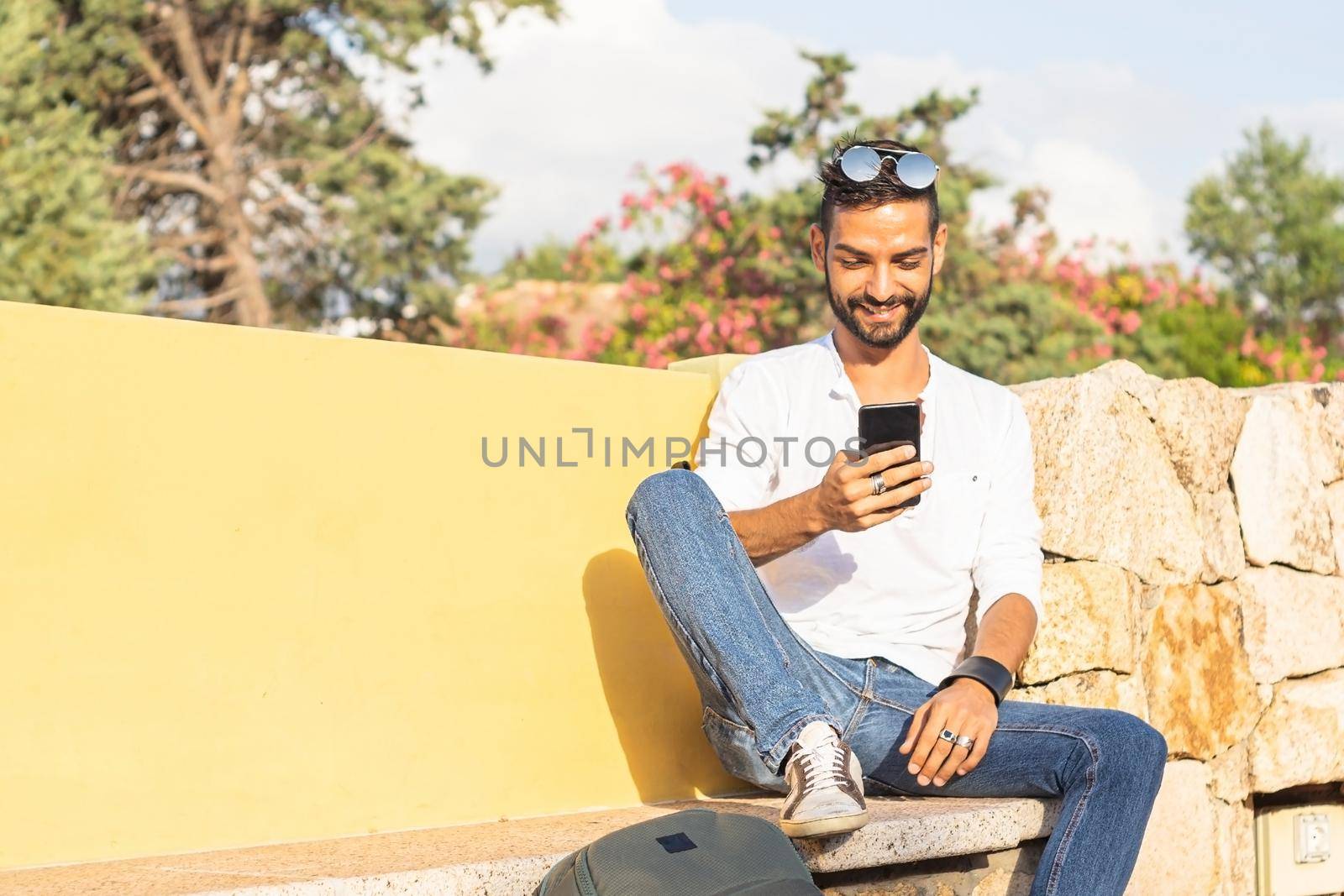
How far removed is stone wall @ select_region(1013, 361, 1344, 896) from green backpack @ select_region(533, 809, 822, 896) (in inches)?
49.9

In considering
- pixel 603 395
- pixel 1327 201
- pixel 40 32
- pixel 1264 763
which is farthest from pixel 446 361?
pixel 1327 201

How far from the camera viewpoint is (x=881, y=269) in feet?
9.98

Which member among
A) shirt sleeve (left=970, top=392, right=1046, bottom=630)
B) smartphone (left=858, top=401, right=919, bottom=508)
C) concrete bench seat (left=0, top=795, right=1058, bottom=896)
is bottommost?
concrete bench seat (left=0, top=795, right=1058, bottom=896)

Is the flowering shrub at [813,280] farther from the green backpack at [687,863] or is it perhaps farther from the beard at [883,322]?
the green backpack at [687,863]

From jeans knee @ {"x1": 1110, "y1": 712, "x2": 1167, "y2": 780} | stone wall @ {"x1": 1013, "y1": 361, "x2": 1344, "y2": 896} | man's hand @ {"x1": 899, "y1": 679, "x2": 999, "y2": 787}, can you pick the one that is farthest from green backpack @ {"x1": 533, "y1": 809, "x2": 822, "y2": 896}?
stone wall @ {"x1": 1013, "y1": 361, "x2": 1344, "y2": 896}

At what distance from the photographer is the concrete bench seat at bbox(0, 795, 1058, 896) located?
2059 mm

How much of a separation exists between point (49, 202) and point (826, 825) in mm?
10046

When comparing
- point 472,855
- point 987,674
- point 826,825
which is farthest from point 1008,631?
point 472,855

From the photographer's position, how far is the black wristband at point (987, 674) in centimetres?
263

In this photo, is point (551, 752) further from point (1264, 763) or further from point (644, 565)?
point (1264, 763)

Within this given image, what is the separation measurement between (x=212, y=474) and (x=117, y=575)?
0.26m

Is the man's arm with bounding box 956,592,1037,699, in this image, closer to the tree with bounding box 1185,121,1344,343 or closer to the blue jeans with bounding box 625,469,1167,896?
the blue jeans with bounding box 625,469,1167,896

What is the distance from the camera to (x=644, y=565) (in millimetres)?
2637

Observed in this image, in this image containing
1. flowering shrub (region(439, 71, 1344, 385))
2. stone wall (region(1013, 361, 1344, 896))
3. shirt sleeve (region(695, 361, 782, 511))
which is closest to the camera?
shirt sleeve (region(695, 361, 782, 511))
